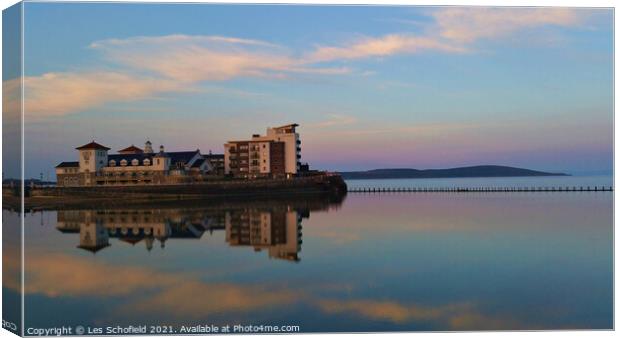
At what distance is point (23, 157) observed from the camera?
918 centimetres

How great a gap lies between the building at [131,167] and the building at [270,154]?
10.3 feet

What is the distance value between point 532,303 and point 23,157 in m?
8.86

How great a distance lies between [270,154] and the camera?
149 ft

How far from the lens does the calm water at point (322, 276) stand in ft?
30.5

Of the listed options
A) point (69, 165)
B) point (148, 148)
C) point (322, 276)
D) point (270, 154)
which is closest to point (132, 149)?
point (148, 148)

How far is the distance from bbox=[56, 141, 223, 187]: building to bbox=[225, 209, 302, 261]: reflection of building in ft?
49.7

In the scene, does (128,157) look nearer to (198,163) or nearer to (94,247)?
(198,163)

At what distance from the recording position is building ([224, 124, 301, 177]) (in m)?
44.9

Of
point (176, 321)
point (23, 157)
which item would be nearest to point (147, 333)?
point (176, 321)

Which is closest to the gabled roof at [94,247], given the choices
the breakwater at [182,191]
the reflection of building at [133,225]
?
the reflection of building at [133,225]

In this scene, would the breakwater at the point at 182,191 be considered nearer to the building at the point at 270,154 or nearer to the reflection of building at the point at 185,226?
the building at the point at 270,154

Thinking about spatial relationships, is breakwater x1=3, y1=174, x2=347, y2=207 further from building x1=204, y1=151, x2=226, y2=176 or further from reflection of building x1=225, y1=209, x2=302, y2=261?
reflection of building x1=225, y1=209, x2=302, y2=261

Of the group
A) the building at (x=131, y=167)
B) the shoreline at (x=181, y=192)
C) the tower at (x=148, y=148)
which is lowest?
the shoreline at (x=181, y=192)

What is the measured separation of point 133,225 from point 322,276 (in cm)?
1136
